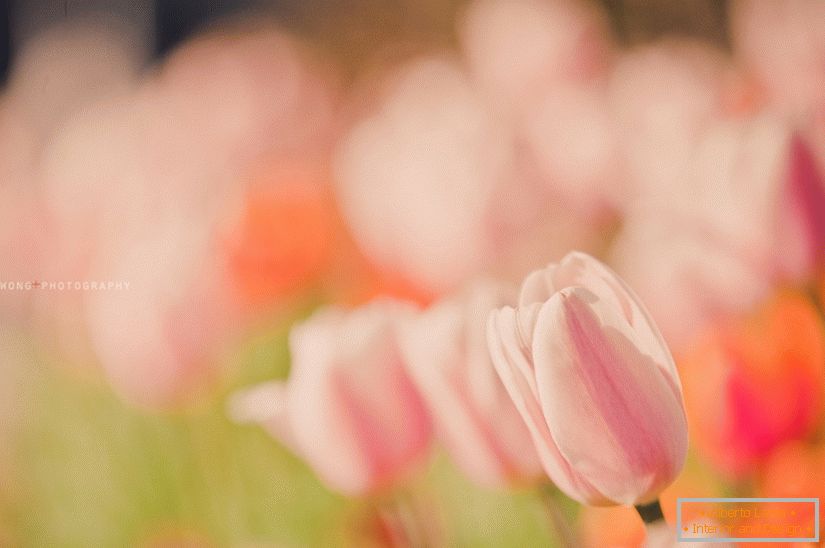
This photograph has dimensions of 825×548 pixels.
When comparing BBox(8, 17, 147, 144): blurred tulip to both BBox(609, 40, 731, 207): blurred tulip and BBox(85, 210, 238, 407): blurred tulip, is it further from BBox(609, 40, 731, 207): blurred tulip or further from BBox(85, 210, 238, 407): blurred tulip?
BBox(609, 40, 731, 207): blurred tulip

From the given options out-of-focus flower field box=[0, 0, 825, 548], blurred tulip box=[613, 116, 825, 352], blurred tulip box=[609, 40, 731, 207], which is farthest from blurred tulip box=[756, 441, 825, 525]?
blurred tulip box=[609, 40, 731, 207]

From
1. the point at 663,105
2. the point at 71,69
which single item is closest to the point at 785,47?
the point at 663,105

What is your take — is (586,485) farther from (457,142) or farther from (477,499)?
(457,142)

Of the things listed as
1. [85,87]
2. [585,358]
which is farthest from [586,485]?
[85,87]

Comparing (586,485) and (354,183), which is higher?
(354,183)

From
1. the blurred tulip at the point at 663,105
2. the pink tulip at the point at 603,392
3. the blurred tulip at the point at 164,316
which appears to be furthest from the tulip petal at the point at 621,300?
the blurred tulip at the point at 164,316

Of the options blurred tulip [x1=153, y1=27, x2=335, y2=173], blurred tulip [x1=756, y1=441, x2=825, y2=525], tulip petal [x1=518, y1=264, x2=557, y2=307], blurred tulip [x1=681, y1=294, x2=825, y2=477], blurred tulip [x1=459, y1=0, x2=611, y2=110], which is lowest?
blurred tulip [x1=756, y1=441, x2=825, y2=525]
